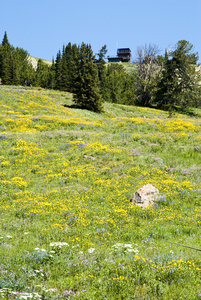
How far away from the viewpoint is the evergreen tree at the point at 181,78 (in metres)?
49.3

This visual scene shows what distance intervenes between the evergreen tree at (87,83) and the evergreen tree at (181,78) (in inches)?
842

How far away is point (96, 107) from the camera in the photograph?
37.0 metres

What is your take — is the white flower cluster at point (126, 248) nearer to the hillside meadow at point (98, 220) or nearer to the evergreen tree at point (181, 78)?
the hillside meadow at point (98, 220)

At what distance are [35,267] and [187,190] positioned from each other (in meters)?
7.72

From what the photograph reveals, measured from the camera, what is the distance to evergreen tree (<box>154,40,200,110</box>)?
49269mm

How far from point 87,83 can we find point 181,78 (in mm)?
27954

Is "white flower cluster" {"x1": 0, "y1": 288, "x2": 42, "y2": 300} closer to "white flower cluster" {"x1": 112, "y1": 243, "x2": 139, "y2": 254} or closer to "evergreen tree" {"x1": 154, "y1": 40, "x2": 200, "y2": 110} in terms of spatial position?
"white flower cluster" {"x1": 112, "y1": 243, "x2": 139, "y2": 254}

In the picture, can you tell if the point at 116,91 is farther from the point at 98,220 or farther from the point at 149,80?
the point at 98,220

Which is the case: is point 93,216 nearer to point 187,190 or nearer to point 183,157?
point 187,190

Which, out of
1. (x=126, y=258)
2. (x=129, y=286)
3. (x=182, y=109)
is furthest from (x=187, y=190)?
(x=182, y=109)

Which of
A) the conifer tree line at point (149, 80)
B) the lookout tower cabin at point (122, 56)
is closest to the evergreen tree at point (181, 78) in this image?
the conifer tree line at point (149, 80)

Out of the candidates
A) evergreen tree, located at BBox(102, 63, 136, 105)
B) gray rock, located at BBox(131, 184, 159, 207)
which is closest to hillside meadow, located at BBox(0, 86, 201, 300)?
gray rock, located at BBox(131, 184, 159, 207)

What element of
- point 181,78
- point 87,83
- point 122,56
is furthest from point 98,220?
point 122,56

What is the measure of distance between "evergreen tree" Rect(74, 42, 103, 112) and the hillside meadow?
18.9 metres
